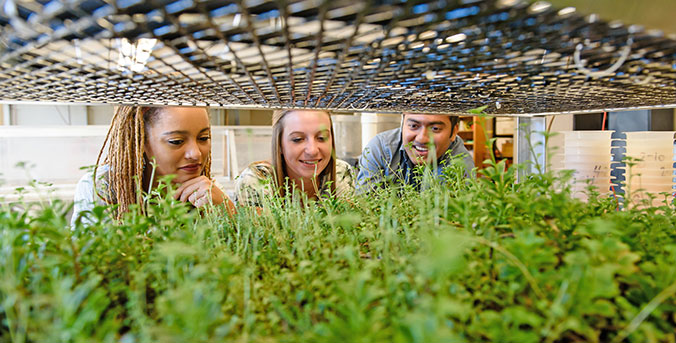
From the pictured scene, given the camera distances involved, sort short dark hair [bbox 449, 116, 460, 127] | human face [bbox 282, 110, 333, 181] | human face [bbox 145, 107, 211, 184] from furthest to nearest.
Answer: short dark hair [bbox 449, 116, 460, 127] < human face [bbox 282, 110, 333, 181] < human face [bbox 145, 107, 211, 184]

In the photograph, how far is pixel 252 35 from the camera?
0.44m

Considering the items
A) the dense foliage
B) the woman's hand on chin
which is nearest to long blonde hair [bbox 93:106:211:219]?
the woman's hand on chin

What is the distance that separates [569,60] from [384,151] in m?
1.40

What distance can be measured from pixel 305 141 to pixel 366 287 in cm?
146

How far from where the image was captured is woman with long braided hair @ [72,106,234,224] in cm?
146

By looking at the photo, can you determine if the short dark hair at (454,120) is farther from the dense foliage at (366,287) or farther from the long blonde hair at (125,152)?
the long blonde hair at (125,152)

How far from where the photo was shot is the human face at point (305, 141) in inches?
74.4

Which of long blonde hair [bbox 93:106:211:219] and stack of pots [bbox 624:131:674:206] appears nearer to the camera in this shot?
stack of pots [bbox 624:131:674:206]

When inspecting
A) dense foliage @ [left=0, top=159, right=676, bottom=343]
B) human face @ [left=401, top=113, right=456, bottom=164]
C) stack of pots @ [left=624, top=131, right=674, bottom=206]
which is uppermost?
human face @ [left=401, top=113, right=456, bottom=164]

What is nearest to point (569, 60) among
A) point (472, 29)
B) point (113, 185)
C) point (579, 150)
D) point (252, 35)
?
point (472, 29)

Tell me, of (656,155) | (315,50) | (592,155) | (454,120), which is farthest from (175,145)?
(656,155)

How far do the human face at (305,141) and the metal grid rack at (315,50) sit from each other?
1.03 meters

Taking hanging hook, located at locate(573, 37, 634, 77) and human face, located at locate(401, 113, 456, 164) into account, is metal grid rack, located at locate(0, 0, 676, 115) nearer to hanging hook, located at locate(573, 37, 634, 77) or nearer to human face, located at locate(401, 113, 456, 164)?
hanging hook, located at locate(573, 37, 634, 77)

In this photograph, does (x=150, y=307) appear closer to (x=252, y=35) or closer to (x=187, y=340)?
(x=187, y=340)
